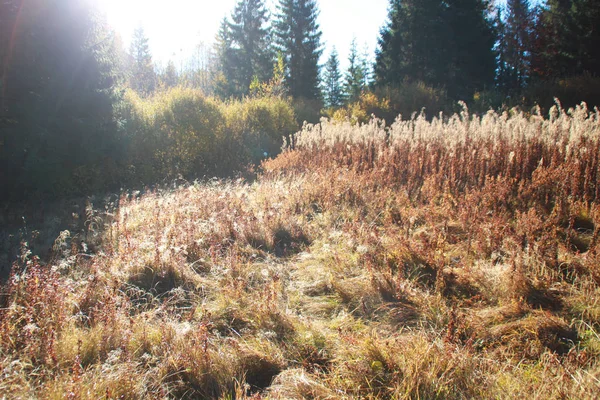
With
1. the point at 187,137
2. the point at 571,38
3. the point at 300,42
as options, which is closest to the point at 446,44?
the point at 571,38

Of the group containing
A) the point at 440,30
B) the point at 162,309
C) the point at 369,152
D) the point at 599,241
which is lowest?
the point at 162,309

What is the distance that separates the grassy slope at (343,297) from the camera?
209cm

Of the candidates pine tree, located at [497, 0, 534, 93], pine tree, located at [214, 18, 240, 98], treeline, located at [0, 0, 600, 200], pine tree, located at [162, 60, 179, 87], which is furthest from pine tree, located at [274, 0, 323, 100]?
pine tree, located at [497, 0, 534, 93]

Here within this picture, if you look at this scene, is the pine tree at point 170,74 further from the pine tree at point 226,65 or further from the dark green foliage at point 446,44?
the dark green foliage at point 446,44

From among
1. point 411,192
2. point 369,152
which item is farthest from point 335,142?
point 411,192

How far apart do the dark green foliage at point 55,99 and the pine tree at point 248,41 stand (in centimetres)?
2340

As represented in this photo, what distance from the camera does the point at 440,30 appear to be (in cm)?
2464

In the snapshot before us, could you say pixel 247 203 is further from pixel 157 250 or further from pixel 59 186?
pixel 59 186

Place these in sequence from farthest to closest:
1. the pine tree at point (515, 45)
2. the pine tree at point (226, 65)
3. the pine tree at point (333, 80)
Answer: the pine tree at point (333, 80) < the pine tree at point (226, 65) < the pine tree at point (515, 45)

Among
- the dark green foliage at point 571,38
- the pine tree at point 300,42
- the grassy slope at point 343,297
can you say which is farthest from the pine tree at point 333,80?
the grassy slope at point 343,297

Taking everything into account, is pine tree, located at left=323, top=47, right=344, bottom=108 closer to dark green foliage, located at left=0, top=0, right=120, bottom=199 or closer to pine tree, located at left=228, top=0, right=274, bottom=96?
pine tree, located at left=228, top=0, right=274, bottom=96

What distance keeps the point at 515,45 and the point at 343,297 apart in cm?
3391

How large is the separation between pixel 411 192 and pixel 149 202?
4402 mm

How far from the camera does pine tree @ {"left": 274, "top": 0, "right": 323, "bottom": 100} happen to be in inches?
1175
